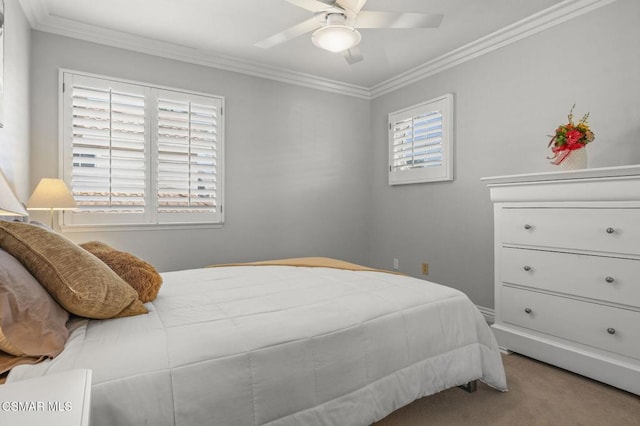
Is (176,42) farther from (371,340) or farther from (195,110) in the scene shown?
(371,340)

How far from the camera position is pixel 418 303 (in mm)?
1722

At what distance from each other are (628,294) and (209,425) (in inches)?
88.2

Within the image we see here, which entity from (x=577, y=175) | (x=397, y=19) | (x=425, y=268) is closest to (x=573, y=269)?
(x=577, y=175)

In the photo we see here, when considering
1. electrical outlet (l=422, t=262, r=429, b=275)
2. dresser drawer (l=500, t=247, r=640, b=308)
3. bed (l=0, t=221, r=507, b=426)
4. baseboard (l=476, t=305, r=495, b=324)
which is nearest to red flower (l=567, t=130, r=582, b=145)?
dresser drawer (l=500, t=247, r=640, b=308)

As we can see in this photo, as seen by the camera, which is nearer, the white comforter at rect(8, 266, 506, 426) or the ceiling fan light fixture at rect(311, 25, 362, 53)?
the white comforter at rect(8, 266, 506, 426)

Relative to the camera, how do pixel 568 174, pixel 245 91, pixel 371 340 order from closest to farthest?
pixel 371 340
pixel 568 174
pixel 245 91

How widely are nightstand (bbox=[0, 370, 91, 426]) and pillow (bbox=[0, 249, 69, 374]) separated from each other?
19.7 inches

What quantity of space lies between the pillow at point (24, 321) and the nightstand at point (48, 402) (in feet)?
1.64

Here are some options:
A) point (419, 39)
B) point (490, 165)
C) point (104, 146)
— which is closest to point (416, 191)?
point (490, 165)

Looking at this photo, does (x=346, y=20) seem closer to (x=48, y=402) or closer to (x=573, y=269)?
(x=573, y=269)

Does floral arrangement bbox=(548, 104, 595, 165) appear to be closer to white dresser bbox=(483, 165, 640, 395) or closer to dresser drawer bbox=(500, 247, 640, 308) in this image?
white dresser bbox=(483, 165, 640, 395)

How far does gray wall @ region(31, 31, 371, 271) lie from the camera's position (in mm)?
2980

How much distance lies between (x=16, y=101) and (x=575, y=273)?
3.76 meters

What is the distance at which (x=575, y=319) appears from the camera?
7.31 feet
